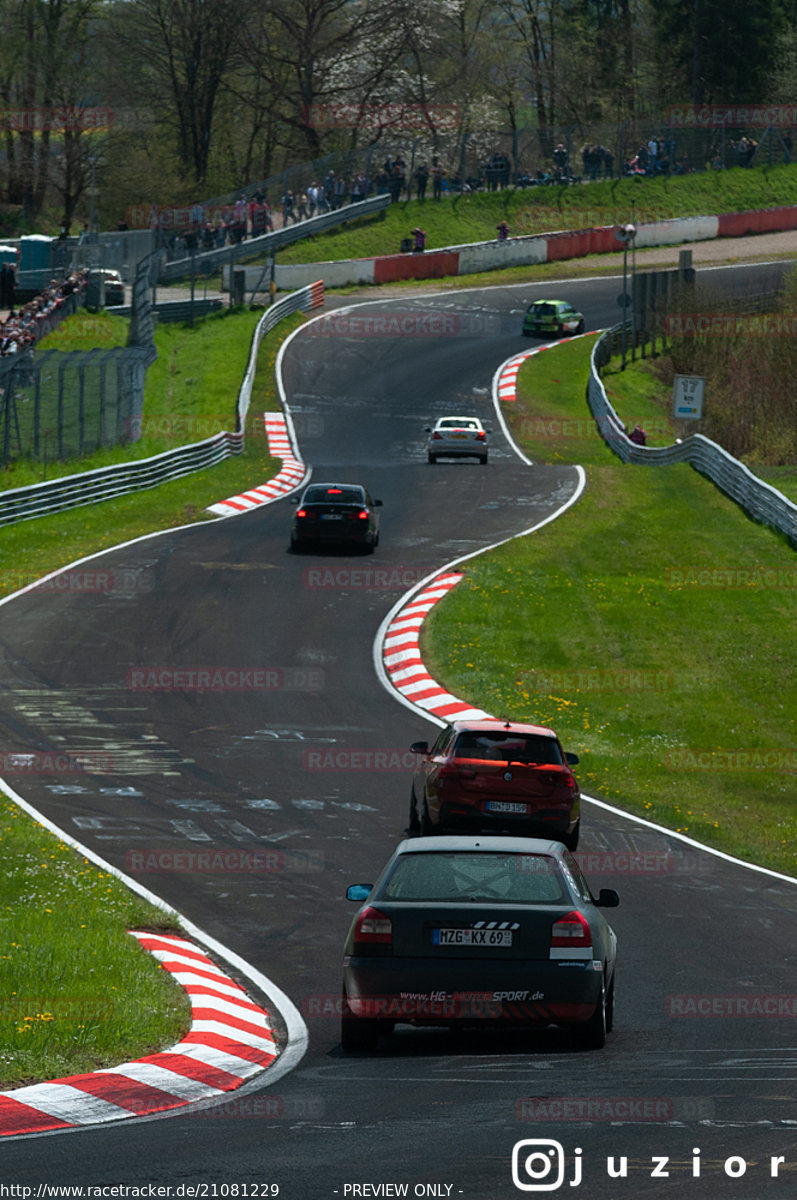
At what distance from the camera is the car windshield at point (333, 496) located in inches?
1380

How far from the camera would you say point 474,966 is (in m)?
9.70

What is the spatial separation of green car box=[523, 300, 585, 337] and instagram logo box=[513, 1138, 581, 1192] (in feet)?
202

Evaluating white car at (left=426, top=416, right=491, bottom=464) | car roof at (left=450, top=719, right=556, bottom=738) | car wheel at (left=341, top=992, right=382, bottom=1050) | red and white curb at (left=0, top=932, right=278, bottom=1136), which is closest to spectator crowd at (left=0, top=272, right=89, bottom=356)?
white car at (left=426, top=416, right=491, bottom=464)

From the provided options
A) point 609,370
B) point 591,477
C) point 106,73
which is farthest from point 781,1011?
point 106,73

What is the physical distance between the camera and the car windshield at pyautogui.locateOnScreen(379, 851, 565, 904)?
33.1 ft

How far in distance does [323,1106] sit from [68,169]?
79.0m

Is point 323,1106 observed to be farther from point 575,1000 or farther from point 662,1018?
point 662,1018

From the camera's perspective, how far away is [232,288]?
2584 inches
